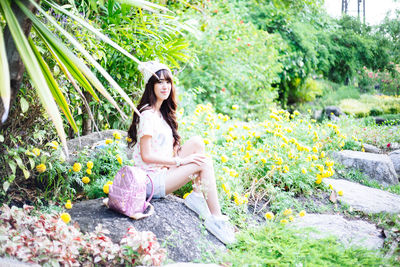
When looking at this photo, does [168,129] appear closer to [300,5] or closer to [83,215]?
[83,215]

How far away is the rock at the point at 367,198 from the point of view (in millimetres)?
3062

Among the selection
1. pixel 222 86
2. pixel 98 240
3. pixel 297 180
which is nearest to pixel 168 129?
pixel 98 240

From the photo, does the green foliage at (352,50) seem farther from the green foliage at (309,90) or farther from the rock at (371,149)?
the rock at (371,149)

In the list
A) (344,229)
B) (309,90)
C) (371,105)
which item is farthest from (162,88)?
(309,90)

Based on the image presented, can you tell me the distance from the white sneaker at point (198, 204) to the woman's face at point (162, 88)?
754 millimetres

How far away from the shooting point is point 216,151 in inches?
136

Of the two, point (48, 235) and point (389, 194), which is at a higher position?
point (48, 235)

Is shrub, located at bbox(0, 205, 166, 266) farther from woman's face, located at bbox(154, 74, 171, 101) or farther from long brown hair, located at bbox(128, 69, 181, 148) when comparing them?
woman's face, located at bbox(154, 74, 171, 101)

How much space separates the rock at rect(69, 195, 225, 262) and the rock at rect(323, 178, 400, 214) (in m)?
1.51

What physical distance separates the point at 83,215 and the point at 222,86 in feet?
14.2

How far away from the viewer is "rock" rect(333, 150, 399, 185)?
406 centimetres

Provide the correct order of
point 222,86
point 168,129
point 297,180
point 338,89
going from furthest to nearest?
point 338,89 → point 222,86 → point 297,180 → point 168,129

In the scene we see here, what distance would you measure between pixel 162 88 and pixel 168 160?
0.53 m

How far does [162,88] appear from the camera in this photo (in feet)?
8.55
